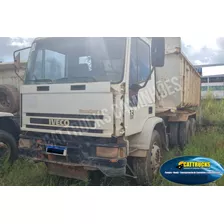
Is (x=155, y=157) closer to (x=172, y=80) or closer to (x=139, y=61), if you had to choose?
(x=139, y=61)

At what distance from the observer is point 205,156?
1.87 metres

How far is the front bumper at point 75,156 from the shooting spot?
181 cm

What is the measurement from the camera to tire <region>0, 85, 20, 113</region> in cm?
235

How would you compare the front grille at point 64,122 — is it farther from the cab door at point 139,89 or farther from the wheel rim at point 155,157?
the wheel rim at point 155,157

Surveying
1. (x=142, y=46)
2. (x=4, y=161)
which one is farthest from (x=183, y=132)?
(x=4, y=161)

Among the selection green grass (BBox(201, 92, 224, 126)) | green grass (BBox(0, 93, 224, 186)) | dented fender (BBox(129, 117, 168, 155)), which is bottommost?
green grass (BBox(0, 93, 224, 186))

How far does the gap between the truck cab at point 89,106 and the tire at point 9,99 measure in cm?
28

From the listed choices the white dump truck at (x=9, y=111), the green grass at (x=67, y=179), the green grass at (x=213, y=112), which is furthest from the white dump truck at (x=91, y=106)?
the green grass at (x=213, y=112)

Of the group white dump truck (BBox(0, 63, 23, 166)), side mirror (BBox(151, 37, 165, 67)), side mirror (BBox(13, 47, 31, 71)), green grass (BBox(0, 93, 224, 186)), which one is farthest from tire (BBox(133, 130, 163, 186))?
side mirror (BBox(13, 47, 31, 71))

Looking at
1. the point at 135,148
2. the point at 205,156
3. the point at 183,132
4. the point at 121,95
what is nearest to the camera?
the point at 121,95

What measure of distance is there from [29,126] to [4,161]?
598mm

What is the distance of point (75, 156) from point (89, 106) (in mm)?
526

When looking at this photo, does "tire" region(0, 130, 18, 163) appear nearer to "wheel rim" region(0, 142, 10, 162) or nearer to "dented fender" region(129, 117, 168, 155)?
"wheel rim" region(0, 142, 10, 162)

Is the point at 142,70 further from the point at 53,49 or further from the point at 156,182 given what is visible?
the point at 156,182
